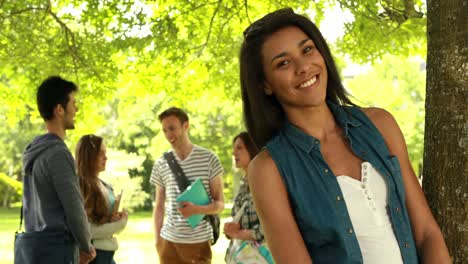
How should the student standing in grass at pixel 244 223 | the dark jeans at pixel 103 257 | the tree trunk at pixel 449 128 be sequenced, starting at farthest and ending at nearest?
the dark jeans at pixel 103 257 < the student standing in grass at pixel 244 223 < the tree trunk at pixel 449 128

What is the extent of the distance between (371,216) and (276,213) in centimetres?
31

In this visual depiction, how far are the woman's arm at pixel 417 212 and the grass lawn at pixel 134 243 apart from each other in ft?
46.8

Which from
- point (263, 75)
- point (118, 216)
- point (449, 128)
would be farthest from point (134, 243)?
point (263, 75)

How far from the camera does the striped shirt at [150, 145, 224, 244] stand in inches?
279

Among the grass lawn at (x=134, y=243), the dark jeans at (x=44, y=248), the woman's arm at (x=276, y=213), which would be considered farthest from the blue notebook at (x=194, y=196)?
the grass lawn at (x=134, y=243)

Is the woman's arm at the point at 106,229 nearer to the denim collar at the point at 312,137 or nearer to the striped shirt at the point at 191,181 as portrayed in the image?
the striped shirt at the point at 191,181

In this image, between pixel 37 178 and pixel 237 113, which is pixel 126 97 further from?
pixel 237 113

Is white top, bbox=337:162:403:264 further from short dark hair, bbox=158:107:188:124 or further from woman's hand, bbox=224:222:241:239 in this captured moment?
short dark hair, bbox=158:107:188:124

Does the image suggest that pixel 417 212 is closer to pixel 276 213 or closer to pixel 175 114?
pixel 276 213

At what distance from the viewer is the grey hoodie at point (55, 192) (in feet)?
16.8

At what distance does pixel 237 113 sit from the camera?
35469mm

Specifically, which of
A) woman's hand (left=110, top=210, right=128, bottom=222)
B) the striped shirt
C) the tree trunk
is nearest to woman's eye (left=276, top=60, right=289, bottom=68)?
the tree trunk

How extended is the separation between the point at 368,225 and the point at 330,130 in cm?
40

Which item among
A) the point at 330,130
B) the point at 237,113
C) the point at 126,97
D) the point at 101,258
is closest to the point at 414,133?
the point at 237,113
